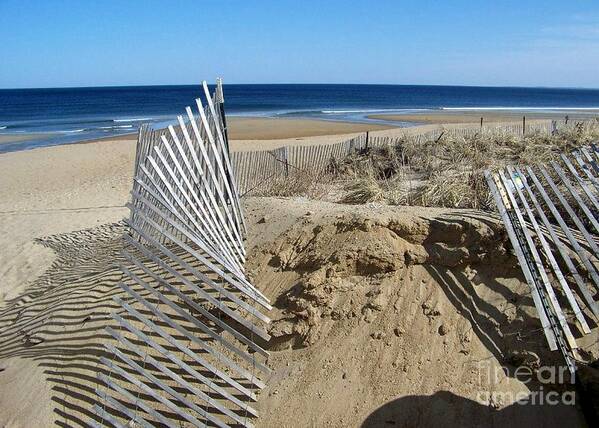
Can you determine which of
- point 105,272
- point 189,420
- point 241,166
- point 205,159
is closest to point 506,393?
point 189,420

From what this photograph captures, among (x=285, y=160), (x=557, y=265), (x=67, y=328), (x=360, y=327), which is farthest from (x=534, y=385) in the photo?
(x=285, y=160)

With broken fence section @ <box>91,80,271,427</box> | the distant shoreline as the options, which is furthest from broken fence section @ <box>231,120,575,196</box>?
the distant shoreline

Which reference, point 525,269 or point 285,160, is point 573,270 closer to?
point 525,269

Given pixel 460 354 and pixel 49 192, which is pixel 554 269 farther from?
pixel 49 192

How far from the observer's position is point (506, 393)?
12.1ft

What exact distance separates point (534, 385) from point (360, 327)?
1376 mm

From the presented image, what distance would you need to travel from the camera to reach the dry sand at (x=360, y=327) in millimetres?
3822

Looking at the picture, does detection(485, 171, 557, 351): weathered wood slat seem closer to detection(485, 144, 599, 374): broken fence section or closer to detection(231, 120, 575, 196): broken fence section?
detection(485, 144, 599, 374): broken fence section

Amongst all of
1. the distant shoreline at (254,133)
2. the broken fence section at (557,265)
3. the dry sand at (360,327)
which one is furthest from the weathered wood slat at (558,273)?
the distant shoreline at (254,133)

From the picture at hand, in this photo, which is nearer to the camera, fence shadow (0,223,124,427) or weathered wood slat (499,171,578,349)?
weathered wood slat (499,171,578,349)

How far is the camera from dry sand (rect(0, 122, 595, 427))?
3.82 meters

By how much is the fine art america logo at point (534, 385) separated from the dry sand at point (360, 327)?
28mm

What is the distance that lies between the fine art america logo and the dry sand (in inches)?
1.1

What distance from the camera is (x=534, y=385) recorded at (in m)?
3.72
